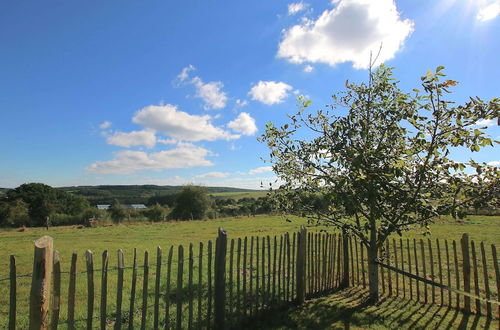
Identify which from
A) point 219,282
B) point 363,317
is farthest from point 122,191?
point 363,317

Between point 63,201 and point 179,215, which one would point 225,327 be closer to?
point 179,215

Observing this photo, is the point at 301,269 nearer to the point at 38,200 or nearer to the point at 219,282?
the point at 219,282

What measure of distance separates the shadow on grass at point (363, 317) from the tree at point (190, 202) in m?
53.3

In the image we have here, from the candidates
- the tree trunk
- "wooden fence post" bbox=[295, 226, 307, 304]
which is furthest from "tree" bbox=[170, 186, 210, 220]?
the tree trunk

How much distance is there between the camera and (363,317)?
6504 millimetres

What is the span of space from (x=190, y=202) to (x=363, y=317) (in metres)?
56.7

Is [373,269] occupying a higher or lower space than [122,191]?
lower

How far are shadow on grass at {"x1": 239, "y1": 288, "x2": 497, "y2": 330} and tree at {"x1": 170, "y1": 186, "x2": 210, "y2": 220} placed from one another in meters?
53.3

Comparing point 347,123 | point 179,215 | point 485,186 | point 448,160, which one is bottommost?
point 179,215

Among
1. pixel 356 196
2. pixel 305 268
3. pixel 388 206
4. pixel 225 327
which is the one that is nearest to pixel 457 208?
pixel 388 206

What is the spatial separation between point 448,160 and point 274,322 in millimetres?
4901

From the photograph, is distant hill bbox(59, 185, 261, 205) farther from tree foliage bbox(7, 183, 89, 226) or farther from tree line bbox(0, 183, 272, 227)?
tree line bbox(0, 183, 272, 227)

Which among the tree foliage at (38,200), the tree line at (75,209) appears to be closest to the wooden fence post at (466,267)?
the tree line at (75,209)

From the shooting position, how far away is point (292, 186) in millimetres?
8523
